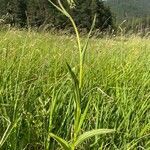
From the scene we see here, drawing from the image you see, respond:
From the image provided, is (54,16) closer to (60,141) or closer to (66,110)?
(66,110)

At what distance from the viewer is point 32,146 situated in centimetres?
153

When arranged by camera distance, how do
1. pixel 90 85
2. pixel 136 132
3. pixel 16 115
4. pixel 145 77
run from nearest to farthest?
pixel 16 115
pixel 136 132
pixel 90 85
pixel 145 77

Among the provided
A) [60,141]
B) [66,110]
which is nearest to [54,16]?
[66,110]

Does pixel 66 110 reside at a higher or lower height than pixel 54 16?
lower

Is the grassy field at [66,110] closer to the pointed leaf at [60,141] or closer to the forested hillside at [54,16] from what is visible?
the pointed leaf at [60,141]

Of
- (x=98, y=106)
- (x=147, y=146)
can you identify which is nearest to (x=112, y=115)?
(x=98, y=106)

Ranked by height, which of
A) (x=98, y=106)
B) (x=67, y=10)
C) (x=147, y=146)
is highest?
(x=67, y=10)

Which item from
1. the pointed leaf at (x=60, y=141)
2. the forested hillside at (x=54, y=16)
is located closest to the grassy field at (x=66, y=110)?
the pointed leaf at (x=60, y=141)

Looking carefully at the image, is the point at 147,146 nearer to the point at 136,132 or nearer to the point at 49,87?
the point at 136,132

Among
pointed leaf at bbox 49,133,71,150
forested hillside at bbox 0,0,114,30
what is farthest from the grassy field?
forested hillside at bbox 0,0,114,30

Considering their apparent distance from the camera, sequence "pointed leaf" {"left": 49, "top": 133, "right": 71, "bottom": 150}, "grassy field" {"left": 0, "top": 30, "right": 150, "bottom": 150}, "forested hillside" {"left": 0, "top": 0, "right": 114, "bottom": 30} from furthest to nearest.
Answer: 1. "forested hillside" {"left": 0, "top": 0, "right": 114, "bottom": 30}
2. "grassy field" {"left": 0, "top": 30, "right": 150, "bottom": 150}
3. "pointed leaf" {"left": 49, "top": 133, "right": 71, "bottom": 150}

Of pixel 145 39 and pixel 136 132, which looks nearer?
pixel 136 132

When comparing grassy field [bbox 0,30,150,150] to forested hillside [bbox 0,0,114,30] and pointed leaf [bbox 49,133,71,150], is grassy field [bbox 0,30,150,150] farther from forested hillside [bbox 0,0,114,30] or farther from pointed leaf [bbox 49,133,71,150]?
forested hillside [bbox 0,0,114,30]

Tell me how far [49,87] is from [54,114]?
29 centimetres
